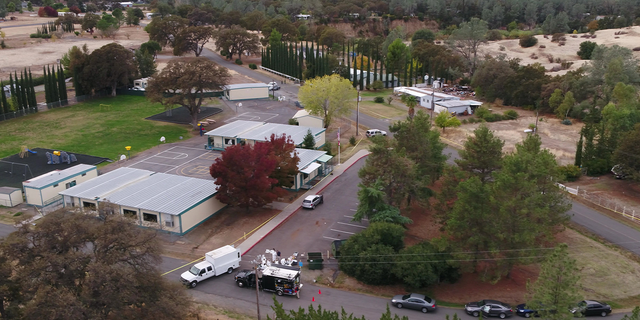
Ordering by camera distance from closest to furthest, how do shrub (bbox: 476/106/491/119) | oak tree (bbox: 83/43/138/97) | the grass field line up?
1. shrub (bbox: 476/106/491/119)
2. the grass field
3. oak tree (bbox: 83/43/138/97)

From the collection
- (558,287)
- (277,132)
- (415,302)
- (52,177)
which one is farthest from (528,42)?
(558,287)

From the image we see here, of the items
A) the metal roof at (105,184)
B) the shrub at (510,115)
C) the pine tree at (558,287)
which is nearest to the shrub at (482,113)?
the shrub at (510,115)

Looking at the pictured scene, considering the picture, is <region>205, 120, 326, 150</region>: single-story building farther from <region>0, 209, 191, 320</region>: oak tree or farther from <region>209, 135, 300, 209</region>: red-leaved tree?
<region>0, 209, 191, 320</region>: oak tree

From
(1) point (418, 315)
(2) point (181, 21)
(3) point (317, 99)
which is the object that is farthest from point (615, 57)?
(2) point (181, 21)

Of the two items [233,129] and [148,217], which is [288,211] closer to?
[148,217]

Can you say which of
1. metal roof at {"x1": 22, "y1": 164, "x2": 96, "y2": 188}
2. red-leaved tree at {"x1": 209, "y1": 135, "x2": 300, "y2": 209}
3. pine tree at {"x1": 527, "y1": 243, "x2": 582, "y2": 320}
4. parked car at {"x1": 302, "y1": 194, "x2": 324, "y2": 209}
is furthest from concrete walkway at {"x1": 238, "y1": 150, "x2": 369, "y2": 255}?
pine tree at {"x1": 527, "y1": 243, "x2": 582, "y2": 320}

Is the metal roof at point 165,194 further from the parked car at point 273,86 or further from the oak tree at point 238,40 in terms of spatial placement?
the oak tree at point 238,40
